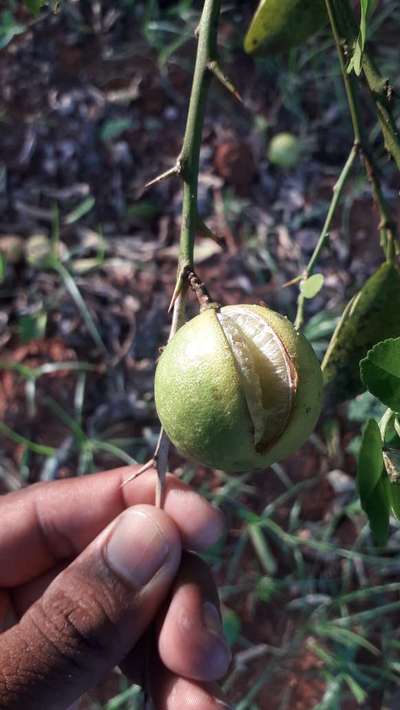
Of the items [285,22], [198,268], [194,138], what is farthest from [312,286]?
[198,268]

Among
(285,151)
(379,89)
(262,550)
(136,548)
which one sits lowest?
(262,550)

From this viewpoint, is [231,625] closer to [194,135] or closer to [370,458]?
[370,458]

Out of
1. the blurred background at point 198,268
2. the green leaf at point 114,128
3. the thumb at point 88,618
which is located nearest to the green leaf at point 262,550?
the blurred background at point 198,268

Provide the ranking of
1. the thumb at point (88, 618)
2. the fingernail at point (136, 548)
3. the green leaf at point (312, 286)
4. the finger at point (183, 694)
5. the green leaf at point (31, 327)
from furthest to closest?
the green leaf at point (31, 327) → the finger at point (183, 694) → the fingernail at point (136, 548) → the thumb at point (88, 618) → the green leaf at point (312, 286)

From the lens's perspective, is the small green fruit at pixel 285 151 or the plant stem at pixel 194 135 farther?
the small green fruit at pixel 285 151

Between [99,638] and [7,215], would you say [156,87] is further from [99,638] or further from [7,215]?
[99,638]

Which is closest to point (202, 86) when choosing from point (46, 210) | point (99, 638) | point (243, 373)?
point (243, 373)

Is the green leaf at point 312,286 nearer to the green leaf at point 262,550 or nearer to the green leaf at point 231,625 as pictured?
the green leaf at point 262,550
